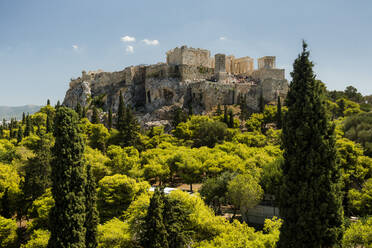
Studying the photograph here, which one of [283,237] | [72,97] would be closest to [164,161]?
[283,237]

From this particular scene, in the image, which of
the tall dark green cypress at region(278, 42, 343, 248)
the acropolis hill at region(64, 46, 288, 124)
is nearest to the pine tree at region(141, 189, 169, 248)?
the tall dark green cypress at region(278, 42, 343, 248)

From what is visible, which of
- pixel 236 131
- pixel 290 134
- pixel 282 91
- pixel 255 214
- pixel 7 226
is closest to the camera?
pixel 290 134

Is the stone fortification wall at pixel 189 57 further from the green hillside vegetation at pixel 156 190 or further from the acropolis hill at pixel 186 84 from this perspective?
the green hillside vegetation at pixel 156 190

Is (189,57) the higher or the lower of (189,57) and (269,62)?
the higher

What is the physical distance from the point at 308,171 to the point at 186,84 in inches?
2706

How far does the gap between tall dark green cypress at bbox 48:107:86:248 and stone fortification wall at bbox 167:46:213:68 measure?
219 feet

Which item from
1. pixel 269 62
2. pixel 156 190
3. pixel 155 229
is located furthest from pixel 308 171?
pixel 269 62

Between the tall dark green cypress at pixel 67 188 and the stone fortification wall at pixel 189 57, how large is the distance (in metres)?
66.8

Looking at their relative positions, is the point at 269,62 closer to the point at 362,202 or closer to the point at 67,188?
the point at 362,202

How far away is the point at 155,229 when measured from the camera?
664 inches

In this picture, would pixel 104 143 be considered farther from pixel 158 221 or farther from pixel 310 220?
pixel 310 220

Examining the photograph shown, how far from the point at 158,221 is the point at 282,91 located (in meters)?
65.0

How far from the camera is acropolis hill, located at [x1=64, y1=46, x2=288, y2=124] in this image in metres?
74.1

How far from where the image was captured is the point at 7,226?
81.5 feet
